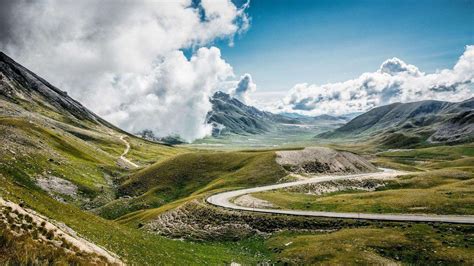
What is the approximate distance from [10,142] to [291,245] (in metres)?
89.8

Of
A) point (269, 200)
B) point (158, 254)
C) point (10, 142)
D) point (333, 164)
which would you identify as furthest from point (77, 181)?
point (333, 164)

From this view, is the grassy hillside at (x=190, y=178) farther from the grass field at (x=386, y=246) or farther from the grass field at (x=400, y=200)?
the grass field at (x=386, y=246)

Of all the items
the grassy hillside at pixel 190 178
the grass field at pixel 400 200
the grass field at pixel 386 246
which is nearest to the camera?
the grass field at pixel 386 246

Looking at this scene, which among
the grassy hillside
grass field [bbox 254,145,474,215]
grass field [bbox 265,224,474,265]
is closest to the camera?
grass field [bbox 265,224,474,265]

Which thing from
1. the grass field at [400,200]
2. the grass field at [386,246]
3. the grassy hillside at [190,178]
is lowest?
the grass field at [386,246]

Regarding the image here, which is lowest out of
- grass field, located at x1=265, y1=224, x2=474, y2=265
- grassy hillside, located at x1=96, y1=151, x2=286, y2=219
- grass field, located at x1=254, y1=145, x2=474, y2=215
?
grass field, located at x1=265, y1=224, x2=474, y2=265

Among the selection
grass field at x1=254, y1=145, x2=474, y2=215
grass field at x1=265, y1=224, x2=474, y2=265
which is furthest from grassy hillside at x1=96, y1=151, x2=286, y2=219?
grass field at x1=265, y1=224, x2=474, y2=265

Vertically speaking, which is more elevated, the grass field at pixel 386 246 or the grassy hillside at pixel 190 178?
the grassy hillside at pixel 190 178

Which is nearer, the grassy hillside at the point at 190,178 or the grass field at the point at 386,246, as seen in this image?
the grass field at the point at 386,246

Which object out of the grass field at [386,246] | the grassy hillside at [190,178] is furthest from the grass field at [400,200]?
the grassy hillside at [190,178]

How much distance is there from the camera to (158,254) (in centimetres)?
A: 3762

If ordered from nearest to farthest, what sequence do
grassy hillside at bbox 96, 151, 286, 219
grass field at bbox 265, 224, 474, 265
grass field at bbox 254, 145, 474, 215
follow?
A: grass field at bbox 265, 224, 474, 265 < grass field at bbox 254, 145, 474, 215 < grassy hillside at bbox 96, 151, 286, 219

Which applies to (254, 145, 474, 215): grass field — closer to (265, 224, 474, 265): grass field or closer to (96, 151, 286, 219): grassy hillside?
(265, 224, 474, 265): grass field

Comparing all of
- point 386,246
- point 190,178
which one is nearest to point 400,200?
point 386,246
